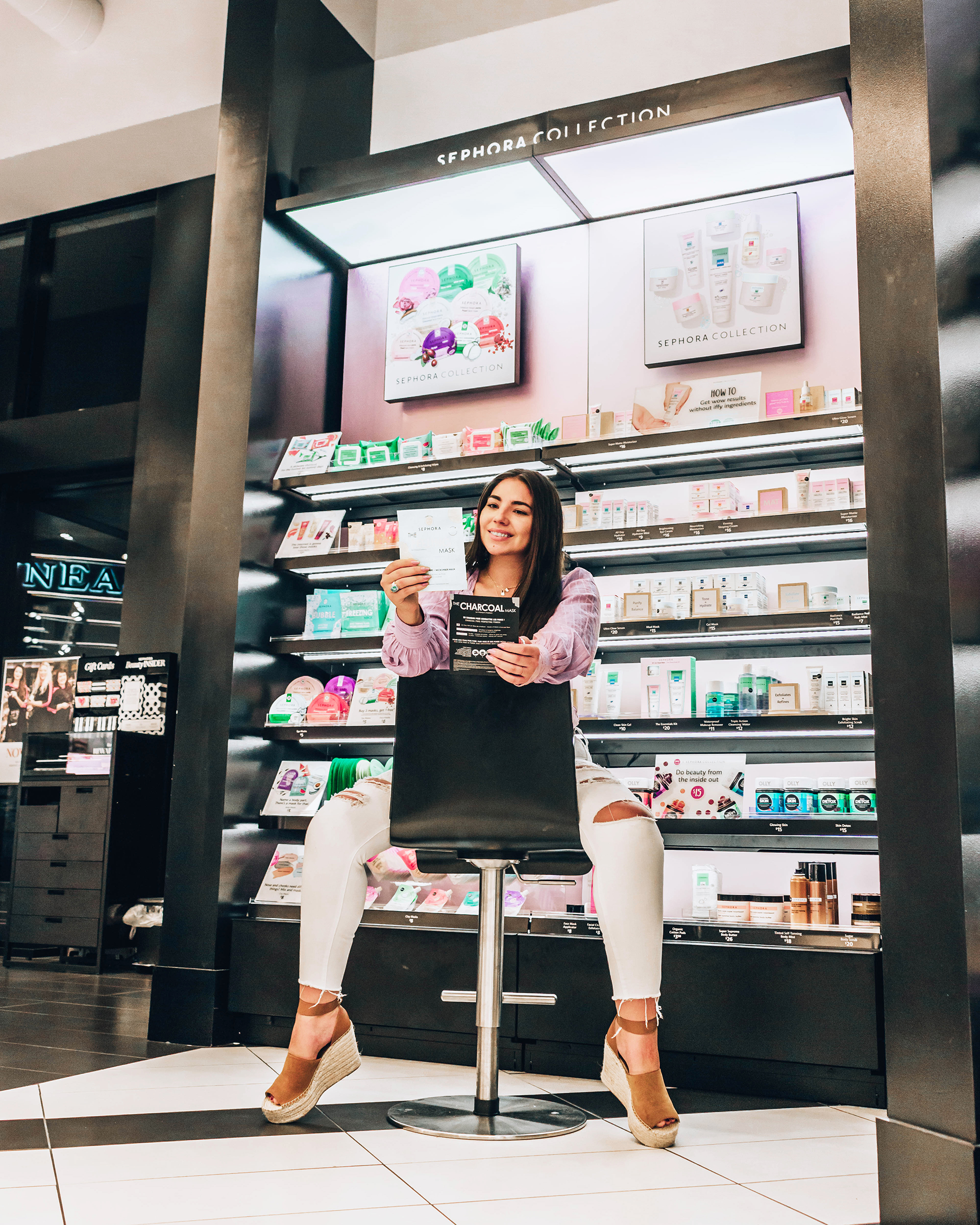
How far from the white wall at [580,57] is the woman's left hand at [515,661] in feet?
9.42

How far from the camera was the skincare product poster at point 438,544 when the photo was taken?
2285 mm

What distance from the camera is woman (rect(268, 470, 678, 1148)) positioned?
2236mm

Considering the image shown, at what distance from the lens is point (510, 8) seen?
4668mm

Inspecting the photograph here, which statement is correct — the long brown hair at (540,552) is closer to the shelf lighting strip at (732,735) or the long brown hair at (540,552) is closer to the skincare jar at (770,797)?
the shelf lighting strip at (732,735)

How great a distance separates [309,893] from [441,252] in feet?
9.65

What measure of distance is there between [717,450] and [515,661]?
165 centimetres

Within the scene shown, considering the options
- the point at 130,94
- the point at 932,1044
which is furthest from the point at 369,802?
the point at 130,94

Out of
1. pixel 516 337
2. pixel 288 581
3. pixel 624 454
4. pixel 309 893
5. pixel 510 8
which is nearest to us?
pixel 309 893

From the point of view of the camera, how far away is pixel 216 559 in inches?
147

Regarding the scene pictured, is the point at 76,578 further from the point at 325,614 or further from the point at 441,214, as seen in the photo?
the point at 441,214

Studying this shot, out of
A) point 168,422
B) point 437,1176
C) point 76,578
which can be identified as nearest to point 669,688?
point 437,1176

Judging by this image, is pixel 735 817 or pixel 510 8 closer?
pixel 735 817

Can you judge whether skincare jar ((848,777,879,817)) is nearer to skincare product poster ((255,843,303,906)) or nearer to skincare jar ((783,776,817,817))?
skincare jar ((783,776,817,817))

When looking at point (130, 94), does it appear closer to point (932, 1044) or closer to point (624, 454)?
point (624, 454)
